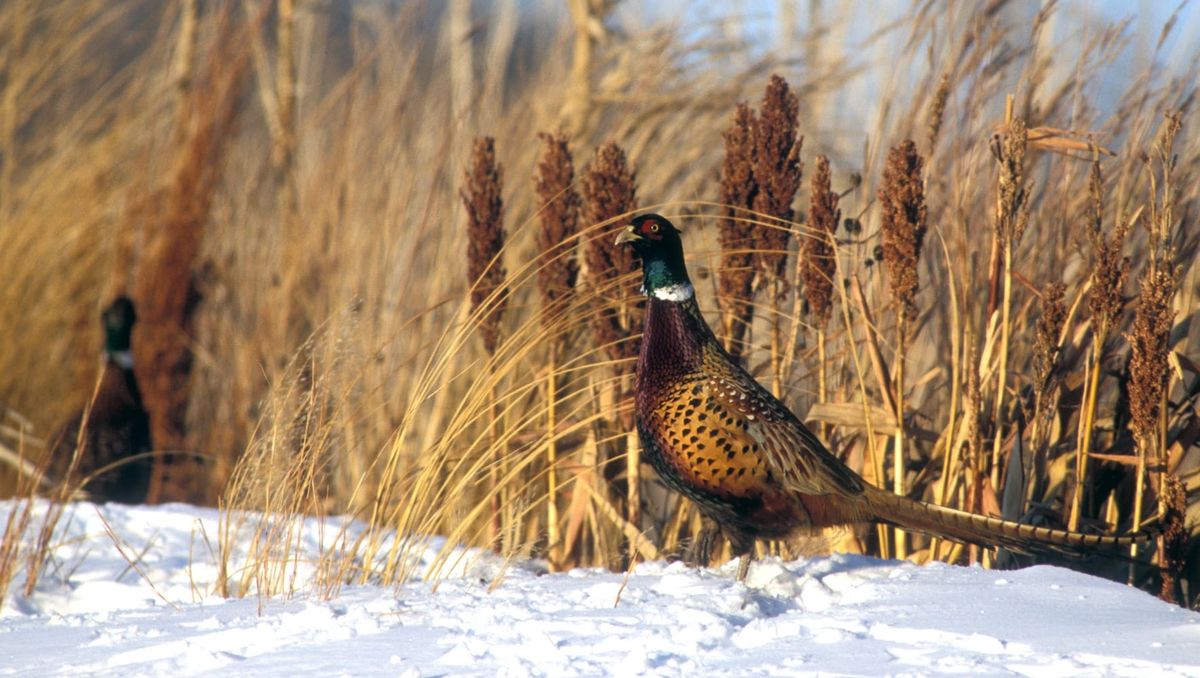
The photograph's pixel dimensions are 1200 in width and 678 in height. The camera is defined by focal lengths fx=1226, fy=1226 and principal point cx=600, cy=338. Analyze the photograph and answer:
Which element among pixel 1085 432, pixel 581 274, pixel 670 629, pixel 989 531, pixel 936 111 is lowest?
pixel 670 629

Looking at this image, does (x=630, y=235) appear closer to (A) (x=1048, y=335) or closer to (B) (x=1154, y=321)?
(A) (x=1048, y=335)

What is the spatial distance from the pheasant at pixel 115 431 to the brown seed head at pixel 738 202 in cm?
281

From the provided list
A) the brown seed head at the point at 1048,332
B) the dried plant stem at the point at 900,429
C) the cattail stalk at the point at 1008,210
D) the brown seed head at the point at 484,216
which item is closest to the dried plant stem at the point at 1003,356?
the cattail stalk at the point at 1008,210

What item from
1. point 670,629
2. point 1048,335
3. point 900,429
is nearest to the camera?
point 670,629

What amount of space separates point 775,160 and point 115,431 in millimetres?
3247

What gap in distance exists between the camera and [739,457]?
2.74 meters

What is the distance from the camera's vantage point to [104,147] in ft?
18.9

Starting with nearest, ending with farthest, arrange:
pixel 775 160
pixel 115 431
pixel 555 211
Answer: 1. pixel 775 160
2. pixel 555 211
3. pixel 115 431

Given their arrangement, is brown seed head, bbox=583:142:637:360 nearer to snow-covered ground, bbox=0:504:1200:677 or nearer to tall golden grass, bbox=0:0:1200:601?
tall golden grass, bbox=0:0:1200:601

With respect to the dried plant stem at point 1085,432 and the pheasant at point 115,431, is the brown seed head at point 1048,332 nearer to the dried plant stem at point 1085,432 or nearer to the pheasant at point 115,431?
the dried plant stem at point 1085,432

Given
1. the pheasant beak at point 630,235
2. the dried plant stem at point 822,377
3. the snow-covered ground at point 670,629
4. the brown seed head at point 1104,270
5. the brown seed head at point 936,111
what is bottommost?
the snow-covered ground at point 670,629

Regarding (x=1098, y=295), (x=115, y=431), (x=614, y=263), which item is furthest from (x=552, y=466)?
(x=115, y=431)

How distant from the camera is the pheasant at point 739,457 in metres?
2.73

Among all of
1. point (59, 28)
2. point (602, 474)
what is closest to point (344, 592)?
point (602, 474)
